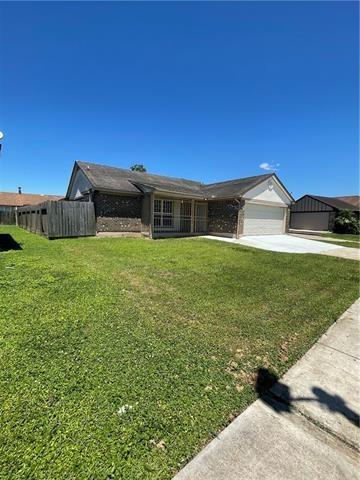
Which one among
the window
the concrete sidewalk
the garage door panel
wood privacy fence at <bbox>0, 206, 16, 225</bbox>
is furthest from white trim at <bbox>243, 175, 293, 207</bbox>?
wood privacy fence at <bbox>0, 206, 16, 225</bbox>

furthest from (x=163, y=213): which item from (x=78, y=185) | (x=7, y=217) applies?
(x=7, y=217)

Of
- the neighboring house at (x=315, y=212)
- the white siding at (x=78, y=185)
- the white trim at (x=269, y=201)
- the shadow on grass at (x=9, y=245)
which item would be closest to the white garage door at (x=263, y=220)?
the white trim at (x=269, y=201)

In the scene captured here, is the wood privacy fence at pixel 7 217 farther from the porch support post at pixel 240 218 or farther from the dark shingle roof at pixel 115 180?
the porch support post at pixel 240 218

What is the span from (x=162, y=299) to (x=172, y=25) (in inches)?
424

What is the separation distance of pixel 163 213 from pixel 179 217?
4.55ft

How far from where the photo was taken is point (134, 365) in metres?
2.54

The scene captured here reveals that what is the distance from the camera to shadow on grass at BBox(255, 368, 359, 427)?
2.11 metres

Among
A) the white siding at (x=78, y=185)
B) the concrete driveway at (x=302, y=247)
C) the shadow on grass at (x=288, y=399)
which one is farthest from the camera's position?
the white siding at (x=78, y=185)

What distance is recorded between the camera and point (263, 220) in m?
17.0

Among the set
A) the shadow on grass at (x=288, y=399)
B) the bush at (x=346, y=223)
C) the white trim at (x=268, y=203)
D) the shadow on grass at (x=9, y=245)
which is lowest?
the shadow on grass at (x=288, y=399)

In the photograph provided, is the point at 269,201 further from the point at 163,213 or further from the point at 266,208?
the point at 163,213

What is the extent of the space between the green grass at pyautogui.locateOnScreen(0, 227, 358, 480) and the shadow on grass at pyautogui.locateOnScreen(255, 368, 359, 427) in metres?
0.13

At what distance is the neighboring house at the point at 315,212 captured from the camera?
79.2 feet

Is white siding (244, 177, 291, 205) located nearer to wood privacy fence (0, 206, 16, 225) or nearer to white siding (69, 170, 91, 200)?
white siding (69, 170, 91, 200)
